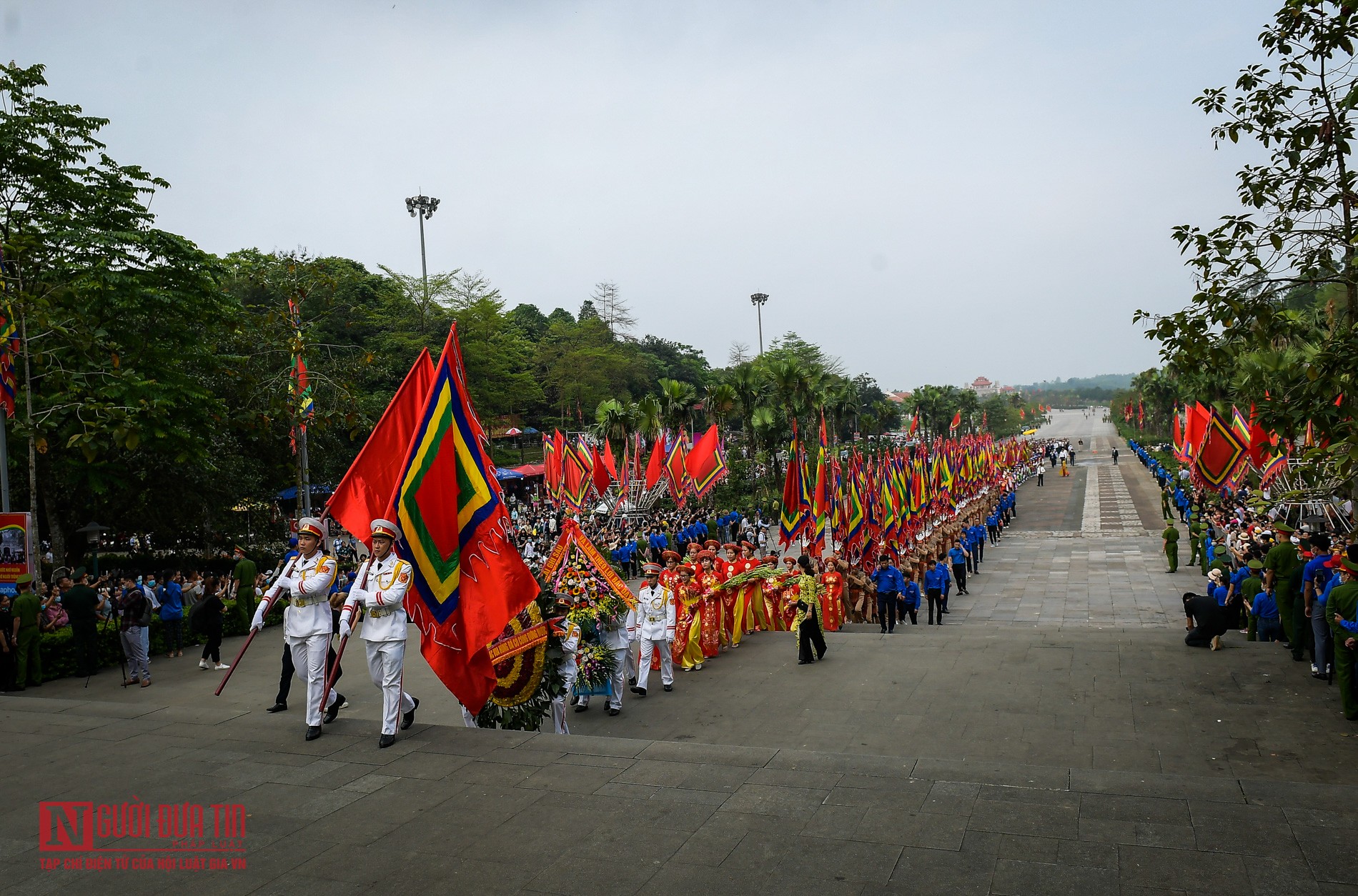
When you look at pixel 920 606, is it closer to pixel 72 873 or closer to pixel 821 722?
pixel 821 722

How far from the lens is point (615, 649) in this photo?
973 cm

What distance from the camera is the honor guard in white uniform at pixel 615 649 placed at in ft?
31.7

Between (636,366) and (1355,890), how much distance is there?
65612 mm

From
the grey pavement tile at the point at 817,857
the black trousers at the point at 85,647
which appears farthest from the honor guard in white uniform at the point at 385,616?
the black trousers at the point at 85,647

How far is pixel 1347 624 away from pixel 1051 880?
529 cm

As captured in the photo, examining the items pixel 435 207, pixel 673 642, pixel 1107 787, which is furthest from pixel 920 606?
pixel 435 207

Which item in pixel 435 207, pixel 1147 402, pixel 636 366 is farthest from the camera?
pixel 1147 402

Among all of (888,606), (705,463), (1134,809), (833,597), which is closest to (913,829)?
(1134,809)

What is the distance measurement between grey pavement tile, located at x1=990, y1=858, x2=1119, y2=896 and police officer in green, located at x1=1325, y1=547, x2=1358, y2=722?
490 centimetres

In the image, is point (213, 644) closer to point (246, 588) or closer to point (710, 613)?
point (246, 588)

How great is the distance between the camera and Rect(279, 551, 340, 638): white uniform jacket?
724cm

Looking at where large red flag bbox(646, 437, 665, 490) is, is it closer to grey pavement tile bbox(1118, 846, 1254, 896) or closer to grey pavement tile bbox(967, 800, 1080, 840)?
grey pavement tile bbox(967, 800, 1080, 840)

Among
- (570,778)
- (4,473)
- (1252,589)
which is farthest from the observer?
(4,473)

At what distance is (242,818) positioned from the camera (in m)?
5.52
